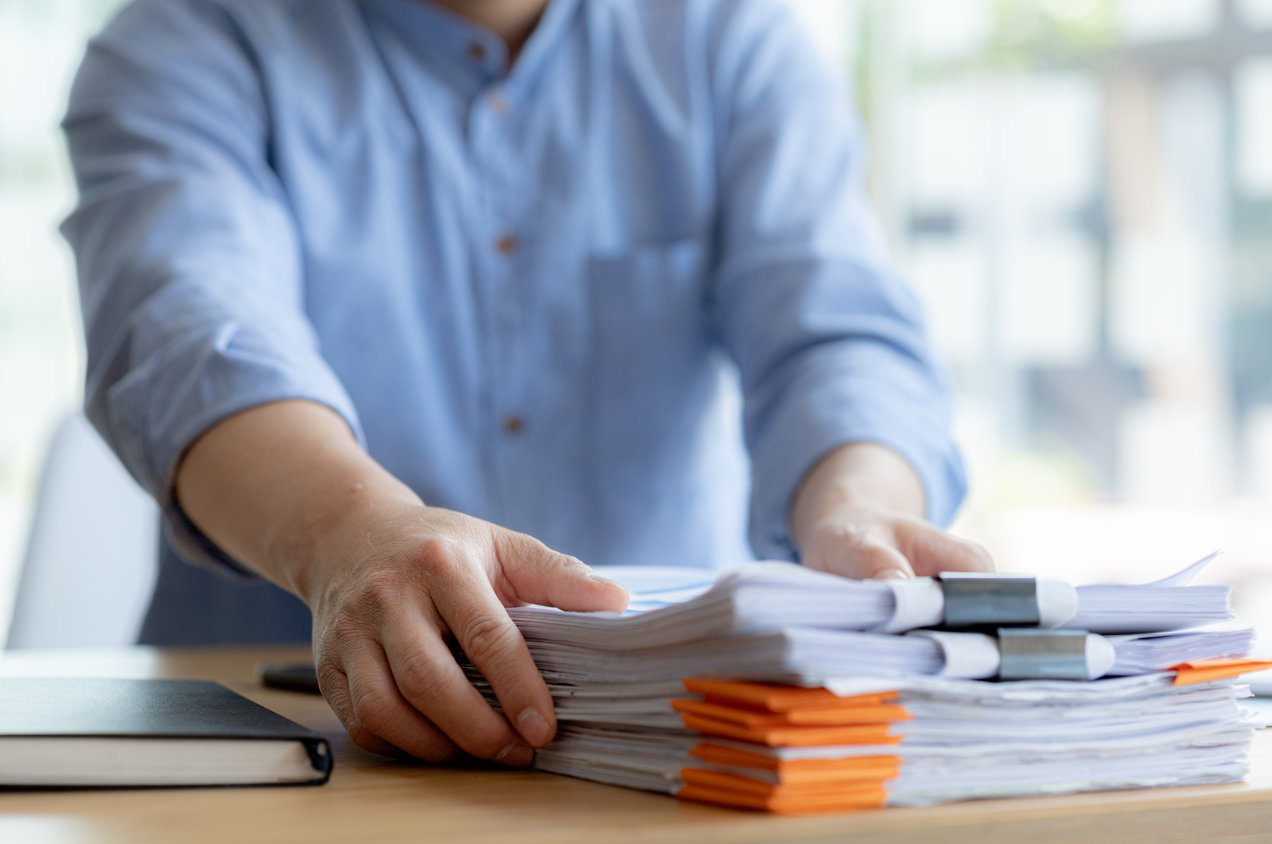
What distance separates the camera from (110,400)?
71 centimetres

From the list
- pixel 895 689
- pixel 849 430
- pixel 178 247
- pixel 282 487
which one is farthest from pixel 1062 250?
pixel 895 689

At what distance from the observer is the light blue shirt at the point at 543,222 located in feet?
3.02

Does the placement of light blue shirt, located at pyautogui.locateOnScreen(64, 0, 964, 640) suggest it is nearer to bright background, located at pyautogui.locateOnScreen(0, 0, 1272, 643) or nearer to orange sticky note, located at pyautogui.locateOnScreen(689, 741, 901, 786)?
orange sticky note, located at pyautogui.locateOnScreen(689, 741, 901, 786)

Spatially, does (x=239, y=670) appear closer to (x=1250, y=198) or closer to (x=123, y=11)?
(x=123, y=11)

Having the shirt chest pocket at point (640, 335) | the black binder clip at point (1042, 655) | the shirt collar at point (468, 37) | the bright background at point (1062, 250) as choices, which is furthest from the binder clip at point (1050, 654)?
the bright background at point (1062, 250)

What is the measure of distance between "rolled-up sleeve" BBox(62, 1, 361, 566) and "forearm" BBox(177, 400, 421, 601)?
0.01m

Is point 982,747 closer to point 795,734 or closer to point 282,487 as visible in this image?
point 795,734

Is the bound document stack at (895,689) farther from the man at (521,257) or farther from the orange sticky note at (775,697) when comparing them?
the man at (521,257)

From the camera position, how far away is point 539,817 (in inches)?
13.7

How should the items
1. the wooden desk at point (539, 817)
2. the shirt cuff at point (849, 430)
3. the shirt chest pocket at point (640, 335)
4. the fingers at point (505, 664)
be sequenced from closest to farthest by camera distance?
the wooden desk at point (539, 817) → the fingers at point (505, 664) → the shirt cuff at point (849, 430) → the shirt chest pocket at point (640, 335)

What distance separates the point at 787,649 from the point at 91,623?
4.11 ft

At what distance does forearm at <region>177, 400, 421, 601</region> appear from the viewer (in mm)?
545

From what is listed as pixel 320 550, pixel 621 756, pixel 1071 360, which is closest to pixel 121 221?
pixel 320 550

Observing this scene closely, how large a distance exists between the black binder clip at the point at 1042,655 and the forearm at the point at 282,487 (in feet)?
0.90
